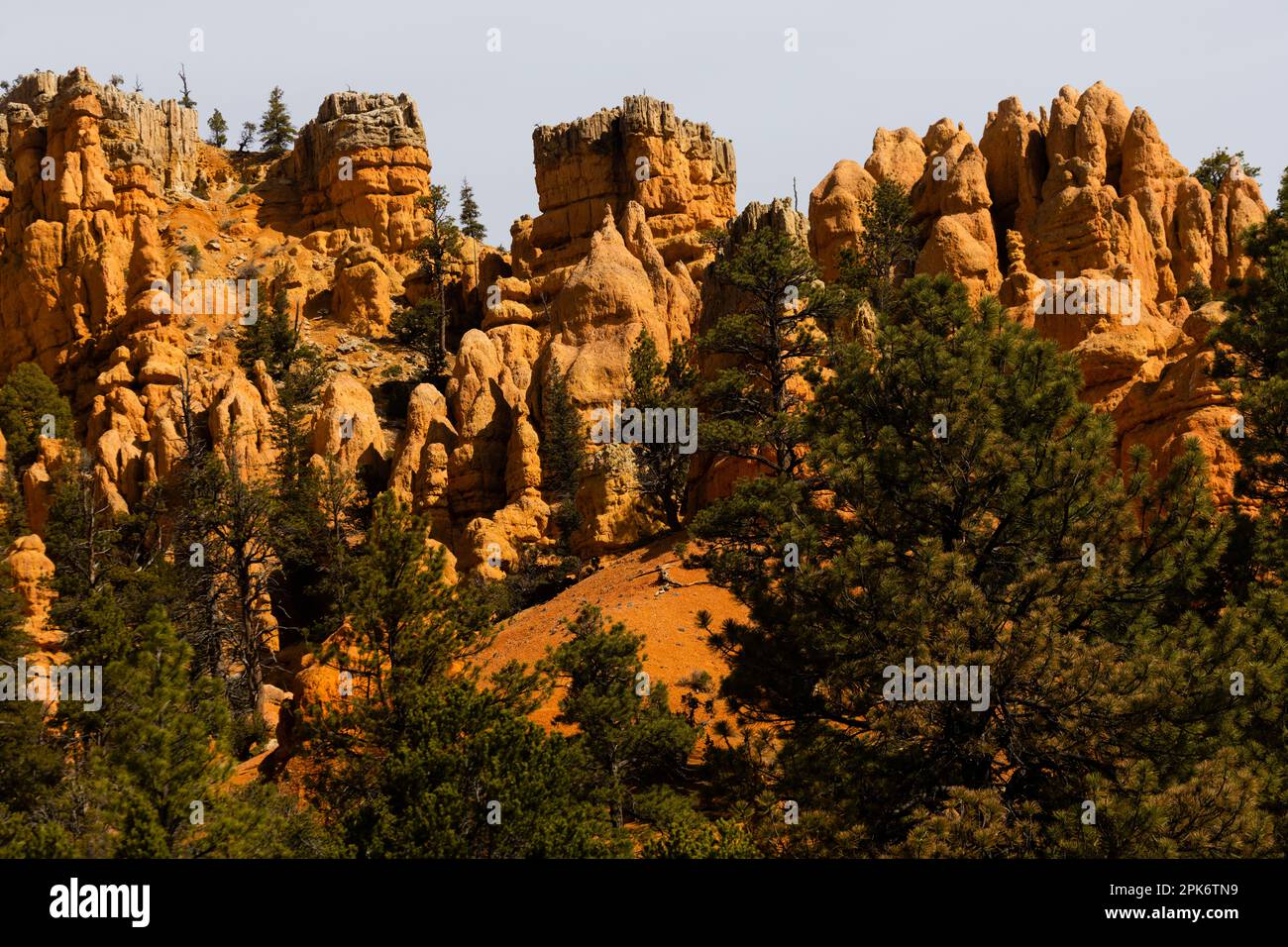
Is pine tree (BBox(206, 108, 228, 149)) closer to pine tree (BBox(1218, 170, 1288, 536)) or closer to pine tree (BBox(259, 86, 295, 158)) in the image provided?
pine tree (BBox(259, 86, 295, 158))

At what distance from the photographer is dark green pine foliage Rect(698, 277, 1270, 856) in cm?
1466

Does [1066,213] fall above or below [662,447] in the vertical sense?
above

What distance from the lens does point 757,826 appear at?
1645 cm

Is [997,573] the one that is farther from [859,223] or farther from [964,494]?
[859,223]

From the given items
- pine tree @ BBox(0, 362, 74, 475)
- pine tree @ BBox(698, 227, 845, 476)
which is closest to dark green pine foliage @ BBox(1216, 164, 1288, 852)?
pine tree @ BBox(698, 227, 845, 476)

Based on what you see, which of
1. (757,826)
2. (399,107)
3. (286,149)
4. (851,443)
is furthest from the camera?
(286,149)

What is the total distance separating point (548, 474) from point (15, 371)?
92.4 feet

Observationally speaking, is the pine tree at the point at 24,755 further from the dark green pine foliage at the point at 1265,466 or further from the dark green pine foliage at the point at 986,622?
the dark green pine foliage at the point at 1265,466

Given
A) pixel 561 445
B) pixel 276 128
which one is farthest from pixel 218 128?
pixel 561 445

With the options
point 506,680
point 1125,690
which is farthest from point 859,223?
point 1125,690

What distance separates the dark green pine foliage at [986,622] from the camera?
14.7 metres

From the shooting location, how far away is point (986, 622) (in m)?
15.5

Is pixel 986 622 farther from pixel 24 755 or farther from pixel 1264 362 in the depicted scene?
pixel 24 755

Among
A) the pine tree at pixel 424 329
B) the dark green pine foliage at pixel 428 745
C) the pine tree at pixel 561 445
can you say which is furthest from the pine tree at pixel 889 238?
the dark green pine foliage at pixel 428 745
